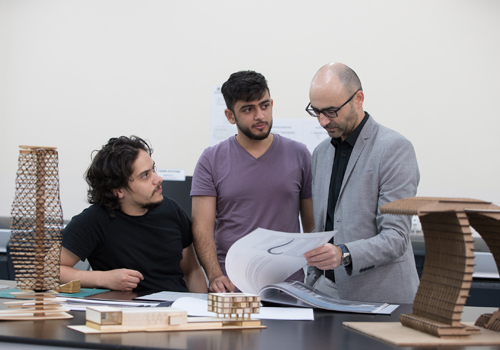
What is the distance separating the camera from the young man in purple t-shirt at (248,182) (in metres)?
2.05

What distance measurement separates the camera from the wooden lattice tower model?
39.0 inches

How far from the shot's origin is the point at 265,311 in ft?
4.17

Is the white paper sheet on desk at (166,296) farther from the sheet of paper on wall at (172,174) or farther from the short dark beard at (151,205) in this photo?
the sheet of paper on wall at (172,174)

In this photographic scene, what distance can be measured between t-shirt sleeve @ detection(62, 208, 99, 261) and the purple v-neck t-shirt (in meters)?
0.45

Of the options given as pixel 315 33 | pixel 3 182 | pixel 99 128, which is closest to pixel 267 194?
pixel 315 33

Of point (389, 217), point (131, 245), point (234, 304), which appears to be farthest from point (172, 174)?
point (234, 304)

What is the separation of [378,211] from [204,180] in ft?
2.47

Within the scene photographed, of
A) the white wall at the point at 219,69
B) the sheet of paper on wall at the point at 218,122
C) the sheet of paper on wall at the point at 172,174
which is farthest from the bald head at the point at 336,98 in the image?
the sheet of paper on wall at the point at 172,174

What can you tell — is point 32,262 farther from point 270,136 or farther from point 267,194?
point 270,136

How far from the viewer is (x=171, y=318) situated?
40.9 inches

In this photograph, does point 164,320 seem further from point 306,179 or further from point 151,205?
point 306,179

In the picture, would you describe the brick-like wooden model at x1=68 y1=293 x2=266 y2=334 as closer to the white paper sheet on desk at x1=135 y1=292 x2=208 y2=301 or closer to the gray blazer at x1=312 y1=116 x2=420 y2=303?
the white paper sheet on desk at x1=135 y1=292 x2=208 y2=301

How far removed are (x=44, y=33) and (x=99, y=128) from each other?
0.83 meters

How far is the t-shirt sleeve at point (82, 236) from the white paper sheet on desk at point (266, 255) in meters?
0.65
